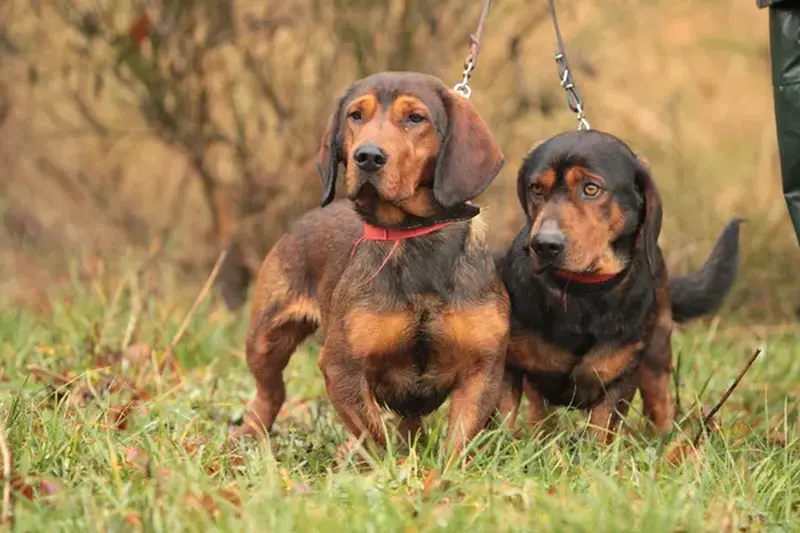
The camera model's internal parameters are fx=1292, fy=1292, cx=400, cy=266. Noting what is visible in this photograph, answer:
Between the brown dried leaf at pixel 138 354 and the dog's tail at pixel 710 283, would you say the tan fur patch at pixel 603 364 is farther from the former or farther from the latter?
the brown dried leaf at pixel 138 354

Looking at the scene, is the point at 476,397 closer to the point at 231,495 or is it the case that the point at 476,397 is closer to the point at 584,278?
the point at 584,278

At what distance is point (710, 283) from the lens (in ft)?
19.2

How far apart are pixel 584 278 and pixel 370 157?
111cm

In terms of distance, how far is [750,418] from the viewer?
18.1ft

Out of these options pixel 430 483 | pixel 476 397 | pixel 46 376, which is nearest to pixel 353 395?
pixel 476 397

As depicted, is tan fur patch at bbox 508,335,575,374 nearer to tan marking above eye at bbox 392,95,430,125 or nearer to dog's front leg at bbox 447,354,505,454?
dog's front leg at bbox 447,354,505,454

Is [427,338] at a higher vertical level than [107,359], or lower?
higher

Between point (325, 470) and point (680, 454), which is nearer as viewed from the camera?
point (680, 454)

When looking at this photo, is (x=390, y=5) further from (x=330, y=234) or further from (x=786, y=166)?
(x=786, y=166)

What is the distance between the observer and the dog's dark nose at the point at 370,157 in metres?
4.32

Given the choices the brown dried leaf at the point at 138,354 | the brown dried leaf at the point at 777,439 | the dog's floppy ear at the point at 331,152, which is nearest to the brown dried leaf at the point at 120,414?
the brown dried leaf at the point at 138,354

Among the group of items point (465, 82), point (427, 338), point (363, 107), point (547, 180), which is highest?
point (465, 82)

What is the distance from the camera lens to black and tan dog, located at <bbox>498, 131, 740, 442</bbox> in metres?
4.79

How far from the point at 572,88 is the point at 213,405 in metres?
2.11
